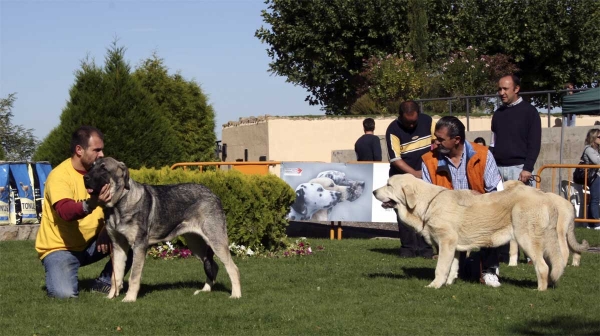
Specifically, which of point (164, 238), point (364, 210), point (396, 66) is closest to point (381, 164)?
point (364, 210)

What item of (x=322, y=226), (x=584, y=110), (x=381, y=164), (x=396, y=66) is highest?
(x=396, y=66)

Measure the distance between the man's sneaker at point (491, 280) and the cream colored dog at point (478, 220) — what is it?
443 millimetres

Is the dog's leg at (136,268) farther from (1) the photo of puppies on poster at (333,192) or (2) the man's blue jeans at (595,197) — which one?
(2) the man's blue jeans at (595,197)

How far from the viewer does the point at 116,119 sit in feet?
57.6

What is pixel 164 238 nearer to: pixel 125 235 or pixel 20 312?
pixel 125 235

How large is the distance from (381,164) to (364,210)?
98 centimetres

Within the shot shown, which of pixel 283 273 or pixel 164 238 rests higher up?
pixel 164 238

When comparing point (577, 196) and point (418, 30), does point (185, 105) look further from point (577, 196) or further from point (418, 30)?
point (418, 30)

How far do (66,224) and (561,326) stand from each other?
→ 17.2ft

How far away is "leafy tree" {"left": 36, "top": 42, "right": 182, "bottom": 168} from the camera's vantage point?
57.5 ft

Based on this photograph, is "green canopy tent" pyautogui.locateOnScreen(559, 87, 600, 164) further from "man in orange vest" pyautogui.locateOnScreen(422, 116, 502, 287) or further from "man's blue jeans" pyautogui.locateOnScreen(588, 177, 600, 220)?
"man in orange vest" pyautogui.locateOnScreen(422, 116, 502, 287)

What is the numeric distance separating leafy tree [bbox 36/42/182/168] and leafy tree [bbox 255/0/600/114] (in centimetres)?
2678

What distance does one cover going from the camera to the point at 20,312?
819 centimetres

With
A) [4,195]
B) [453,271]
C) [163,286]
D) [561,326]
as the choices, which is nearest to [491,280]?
[453,271]
